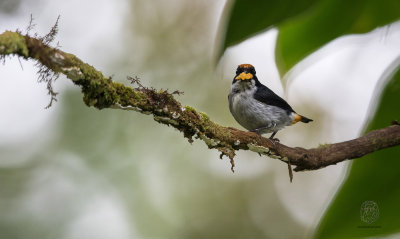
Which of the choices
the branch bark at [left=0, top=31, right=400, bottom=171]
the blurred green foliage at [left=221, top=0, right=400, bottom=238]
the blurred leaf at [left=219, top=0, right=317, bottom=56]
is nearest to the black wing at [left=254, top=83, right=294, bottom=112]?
the branch bark at [left=0, top=31, right=400, bottom=171]

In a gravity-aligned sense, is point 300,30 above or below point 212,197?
below

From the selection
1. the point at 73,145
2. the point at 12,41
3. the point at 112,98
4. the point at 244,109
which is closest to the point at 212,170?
the point at 73,145

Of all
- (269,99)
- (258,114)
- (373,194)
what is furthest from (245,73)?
(373,194)

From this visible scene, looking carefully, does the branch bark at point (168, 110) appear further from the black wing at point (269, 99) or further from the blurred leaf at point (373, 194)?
the black wing at point (269, 99)

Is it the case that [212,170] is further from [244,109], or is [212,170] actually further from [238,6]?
[238,6]

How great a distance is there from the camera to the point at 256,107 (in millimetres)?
4324

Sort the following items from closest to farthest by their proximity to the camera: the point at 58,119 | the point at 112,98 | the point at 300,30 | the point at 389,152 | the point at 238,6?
1. the point at 238,6
2. the point at 300,30
3. the point at 389,152
4. the point at 112,98
5. the point at 58,119

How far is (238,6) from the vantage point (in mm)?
1146

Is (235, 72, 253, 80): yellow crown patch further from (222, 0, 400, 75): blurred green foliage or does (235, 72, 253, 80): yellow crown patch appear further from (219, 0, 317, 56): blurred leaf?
(219, 0, 317, 56): blurred leaf

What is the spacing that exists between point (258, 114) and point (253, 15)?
320 cm

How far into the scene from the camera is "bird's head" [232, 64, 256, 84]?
14.6ft

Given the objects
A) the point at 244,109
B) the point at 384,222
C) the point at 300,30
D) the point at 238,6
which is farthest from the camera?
the point at 244,109

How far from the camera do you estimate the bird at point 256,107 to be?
4305 mm

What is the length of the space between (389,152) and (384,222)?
1.23 ft
